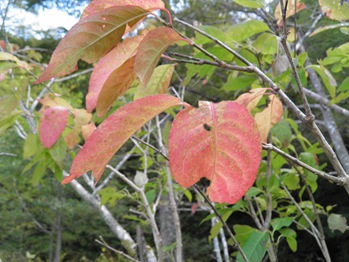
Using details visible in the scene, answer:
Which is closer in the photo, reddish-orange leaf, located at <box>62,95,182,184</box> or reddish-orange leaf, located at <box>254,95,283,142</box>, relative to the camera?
reddish-orange leaf, located at <box>62,95,182,184</box>

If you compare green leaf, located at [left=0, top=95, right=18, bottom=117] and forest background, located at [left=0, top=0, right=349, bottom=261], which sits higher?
green leaf, located at [left=0, top=95, right=18, bottom=117]

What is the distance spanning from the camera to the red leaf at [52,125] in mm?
870

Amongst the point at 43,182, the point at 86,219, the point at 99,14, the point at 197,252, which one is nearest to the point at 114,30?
the point at 99,14

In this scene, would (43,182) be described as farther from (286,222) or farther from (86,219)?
(286,222)

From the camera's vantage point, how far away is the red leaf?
87 cm

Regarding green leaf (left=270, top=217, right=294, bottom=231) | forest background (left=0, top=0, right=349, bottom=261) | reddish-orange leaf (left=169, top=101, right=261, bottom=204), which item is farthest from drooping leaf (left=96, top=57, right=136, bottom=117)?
green leaf (left=270, top=217, right=294, bottom=231)

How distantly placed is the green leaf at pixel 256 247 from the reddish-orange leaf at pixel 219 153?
0.47m

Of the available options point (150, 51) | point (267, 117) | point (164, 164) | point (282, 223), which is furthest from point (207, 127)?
point (164, 164)

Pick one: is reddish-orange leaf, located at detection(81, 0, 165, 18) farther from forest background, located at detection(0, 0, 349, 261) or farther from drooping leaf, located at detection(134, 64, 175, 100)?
forest background, located at detection(0, 0, 349, 261)

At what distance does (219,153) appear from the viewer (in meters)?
0.34

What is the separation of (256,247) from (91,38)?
1.82 feet

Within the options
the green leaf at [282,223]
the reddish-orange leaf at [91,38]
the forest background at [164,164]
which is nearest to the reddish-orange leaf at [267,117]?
the forest background at [164,164]

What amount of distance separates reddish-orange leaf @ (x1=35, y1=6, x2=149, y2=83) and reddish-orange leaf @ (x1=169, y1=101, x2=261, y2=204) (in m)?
0.11

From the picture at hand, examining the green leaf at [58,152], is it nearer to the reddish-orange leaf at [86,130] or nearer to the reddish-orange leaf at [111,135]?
the reddish-orange leaf at [86,130]
